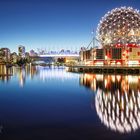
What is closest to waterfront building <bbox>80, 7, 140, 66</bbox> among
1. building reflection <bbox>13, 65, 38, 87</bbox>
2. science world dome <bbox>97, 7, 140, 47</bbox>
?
science world dome <bbox>97, 7, 140, 47</bbox>

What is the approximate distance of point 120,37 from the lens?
253 ft

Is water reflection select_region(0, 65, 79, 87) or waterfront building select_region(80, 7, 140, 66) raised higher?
waterfront building select_region(80, 7, 140, 66)

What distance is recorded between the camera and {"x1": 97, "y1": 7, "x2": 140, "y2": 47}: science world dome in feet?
246

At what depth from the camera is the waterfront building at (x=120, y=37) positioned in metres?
75.1

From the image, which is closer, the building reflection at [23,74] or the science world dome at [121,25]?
the building reflection at [23,74]

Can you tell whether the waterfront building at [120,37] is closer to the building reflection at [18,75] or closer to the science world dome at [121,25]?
the science world dome at [121,25]

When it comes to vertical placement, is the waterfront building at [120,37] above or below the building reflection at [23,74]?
above

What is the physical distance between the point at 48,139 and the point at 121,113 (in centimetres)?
584

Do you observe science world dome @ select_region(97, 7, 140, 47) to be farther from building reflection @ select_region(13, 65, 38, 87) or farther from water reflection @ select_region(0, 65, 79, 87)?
building reflection @ select_region(13, 65, 38, 87)

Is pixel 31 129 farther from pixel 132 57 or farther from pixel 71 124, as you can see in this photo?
pixel 132 57

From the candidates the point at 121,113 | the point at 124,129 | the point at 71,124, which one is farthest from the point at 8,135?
the point at 121,113

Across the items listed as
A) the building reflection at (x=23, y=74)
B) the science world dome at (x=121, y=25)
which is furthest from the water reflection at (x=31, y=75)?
the science world dome at (x=121, y=25)

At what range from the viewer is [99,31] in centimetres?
7950

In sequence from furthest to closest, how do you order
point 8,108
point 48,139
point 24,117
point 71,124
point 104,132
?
1. point 8,108
2. point 24,117
3. point 71,124
4. point 104,132
5. point 48,139
